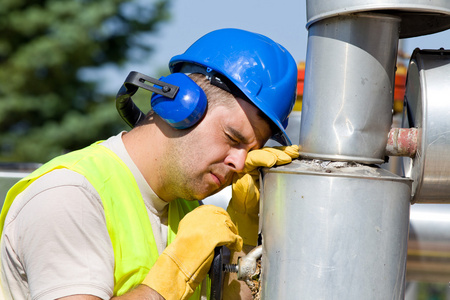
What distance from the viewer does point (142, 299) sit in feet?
4.98

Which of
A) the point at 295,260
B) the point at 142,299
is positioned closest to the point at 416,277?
the point at 295,260

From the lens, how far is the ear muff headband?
5.60ft

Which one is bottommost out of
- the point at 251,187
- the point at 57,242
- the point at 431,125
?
the point at 57,242

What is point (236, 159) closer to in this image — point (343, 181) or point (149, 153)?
point (149, 153)

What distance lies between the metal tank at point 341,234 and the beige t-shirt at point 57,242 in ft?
1.61

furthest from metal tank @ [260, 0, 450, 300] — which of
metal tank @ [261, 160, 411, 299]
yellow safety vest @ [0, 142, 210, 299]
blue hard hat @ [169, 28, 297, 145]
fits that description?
yellow safety vest @ [0, 142, 210, 299]

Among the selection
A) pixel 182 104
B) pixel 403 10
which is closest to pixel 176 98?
pixel 182 104

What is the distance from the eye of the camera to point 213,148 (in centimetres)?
178

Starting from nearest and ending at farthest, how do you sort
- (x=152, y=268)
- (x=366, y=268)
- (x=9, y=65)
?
(x=366, y=268), (x=152, y=268), (x=9, y=65)

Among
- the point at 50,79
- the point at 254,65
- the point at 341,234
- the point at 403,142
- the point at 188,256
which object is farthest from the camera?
the point at 50,79

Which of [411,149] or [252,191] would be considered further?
[252,191]

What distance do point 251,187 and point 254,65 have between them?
1.24 ft

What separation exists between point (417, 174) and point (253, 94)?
1.82 ft

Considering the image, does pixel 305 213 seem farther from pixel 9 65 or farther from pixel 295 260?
pixel 9 65
